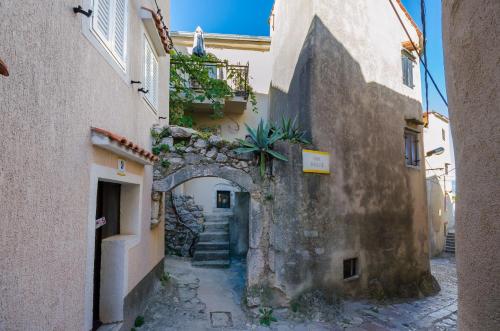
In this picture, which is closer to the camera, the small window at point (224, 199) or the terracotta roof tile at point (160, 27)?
the terracotta roof tile at point (160, 27)

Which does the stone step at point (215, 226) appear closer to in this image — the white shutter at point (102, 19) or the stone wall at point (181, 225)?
the stone wall at point (181, 225)

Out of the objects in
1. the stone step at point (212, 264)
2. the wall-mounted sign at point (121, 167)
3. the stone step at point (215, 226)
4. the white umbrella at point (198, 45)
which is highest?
the white umbrella at point (198, 45)

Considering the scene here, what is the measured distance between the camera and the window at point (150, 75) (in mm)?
5548

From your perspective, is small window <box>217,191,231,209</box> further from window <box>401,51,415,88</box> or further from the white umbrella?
window <box>401,51,415,88</box>

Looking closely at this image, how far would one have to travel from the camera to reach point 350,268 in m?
6.40

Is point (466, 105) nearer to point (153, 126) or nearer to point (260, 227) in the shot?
point (260, 227)

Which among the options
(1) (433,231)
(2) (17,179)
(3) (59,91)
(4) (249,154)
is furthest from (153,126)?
(1) (433,231)

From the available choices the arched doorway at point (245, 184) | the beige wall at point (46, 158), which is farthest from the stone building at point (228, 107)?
the beige wall at point (46, 158)

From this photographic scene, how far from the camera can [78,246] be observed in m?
2.83

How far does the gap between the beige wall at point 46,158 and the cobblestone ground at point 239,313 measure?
2817 mm

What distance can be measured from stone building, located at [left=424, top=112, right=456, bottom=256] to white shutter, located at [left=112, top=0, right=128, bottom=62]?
Result: 12731 mm

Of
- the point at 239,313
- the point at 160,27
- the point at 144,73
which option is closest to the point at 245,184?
the point at 239,313

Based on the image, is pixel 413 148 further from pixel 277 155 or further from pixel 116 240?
pixel 116 240

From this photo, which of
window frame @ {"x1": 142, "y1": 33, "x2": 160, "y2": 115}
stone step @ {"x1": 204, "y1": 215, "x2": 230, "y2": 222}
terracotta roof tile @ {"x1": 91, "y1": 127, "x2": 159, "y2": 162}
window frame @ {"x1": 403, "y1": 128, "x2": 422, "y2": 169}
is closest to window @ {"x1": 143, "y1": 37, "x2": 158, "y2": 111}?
window frame @ {"x1": 142, "y1": 33, "x2": 160, "y2": 115}
